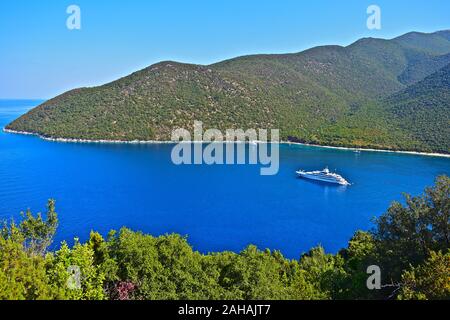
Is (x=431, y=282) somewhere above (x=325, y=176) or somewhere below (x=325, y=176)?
above

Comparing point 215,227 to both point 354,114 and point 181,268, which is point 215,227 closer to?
point 181,268

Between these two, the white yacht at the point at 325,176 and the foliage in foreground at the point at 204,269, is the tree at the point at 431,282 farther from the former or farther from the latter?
the white yacht at the point at 325,176

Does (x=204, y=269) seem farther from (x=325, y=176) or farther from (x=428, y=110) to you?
(x=428, y=110)

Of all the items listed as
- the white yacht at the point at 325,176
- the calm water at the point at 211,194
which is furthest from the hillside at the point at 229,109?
the white yacht at the point at 325,176

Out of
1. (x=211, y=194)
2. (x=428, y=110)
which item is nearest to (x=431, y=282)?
(x=211, y=194)

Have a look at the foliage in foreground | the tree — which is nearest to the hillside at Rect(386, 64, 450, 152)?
the foliage in foreground
